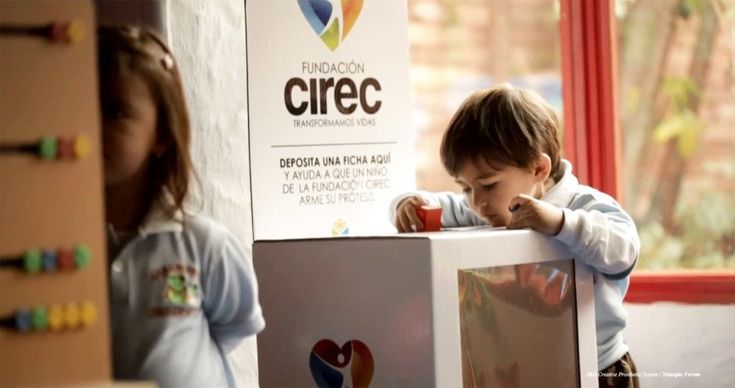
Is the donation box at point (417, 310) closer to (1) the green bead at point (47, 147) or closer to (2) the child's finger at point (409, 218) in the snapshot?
(2) the child's finger at point (409, 218)

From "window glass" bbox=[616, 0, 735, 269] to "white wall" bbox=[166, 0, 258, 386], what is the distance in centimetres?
102

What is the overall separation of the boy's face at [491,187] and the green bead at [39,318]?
2.52 ft

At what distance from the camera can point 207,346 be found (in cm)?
122

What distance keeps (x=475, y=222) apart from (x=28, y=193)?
2.94 feet

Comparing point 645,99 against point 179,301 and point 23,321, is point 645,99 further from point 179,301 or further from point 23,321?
point 23,321

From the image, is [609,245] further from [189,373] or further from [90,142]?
[90,142]

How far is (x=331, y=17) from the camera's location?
5.55ft

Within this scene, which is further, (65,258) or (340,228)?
(340,228)

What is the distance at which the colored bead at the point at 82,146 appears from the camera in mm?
1045

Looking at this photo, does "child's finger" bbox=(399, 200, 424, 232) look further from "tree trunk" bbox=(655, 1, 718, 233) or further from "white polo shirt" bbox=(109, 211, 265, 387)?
"tree trunk" bbox=(655, 1, 718, 233)

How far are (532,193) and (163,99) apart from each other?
2.32 feet

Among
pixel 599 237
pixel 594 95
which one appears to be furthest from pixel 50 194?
pixel 594 95

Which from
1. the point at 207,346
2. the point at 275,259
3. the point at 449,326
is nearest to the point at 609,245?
the point at 449,326

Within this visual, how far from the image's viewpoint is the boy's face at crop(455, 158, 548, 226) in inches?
63.7
